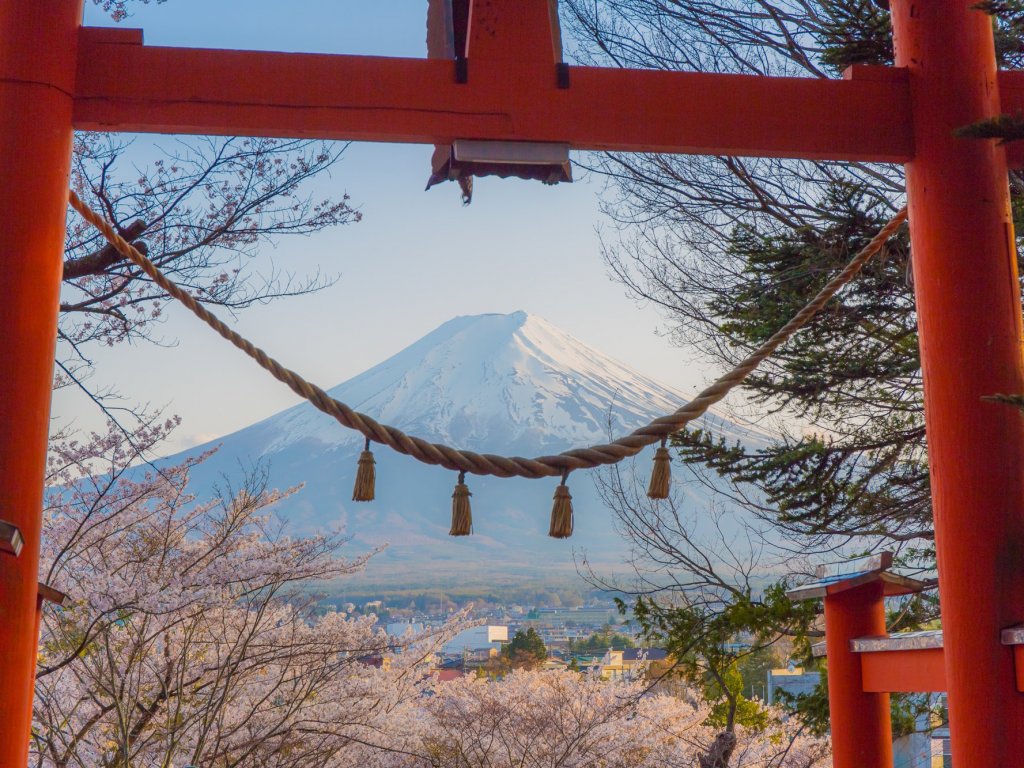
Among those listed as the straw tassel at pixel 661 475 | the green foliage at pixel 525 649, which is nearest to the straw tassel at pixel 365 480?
the straw tassel at pixel 661 475

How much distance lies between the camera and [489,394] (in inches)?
1428

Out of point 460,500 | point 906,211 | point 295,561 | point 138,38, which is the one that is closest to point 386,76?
point 138,38

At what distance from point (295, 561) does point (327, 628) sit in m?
1.08

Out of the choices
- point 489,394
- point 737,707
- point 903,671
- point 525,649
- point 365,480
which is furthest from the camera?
point 489,394

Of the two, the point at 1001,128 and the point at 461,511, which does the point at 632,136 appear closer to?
the point at 1001,128

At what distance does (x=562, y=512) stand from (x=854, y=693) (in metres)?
0.93

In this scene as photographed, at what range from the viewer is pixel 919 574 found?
5.23 metres

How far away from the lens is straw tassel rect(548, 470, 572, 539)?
1.65m

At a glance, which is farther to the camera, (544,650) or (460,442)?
(460,442)

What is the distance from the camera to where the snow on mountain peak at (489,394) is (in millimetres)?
30234

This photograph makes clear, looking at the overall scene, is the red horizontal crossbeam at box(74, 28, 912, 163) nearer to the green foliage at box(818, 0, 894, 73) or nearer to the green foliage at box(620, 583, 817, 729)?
the green foliage at box(818, 0, 894, 73)

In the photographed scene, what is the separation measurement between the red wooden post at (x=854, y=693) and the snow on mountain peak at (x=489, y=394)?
23.3 meters

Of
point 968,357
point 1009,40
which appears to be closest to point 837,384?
point 1009,40

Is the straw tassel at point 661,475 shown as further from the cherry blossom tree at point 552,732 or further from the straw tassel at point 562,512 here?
the cherry blossom tree at point 552,732
